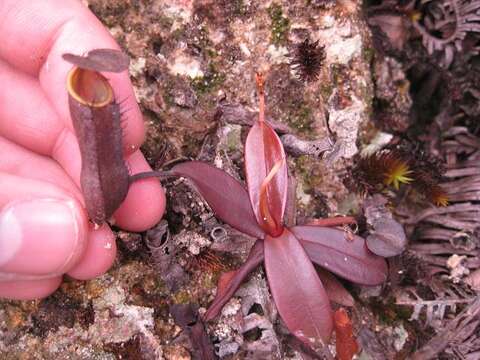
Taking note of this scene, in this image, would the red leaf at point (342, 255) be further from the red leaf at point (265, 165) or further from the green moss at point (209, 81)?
the green moss at point (209, 81)

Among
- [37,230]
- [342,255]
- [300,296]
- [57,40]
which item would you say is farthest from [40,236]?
[342,255]

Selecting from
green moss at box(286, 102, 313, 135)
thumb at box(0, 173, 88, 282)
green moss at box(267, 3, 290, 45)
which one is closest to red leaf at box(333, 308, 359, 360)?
green moss at box(286, 102, 313, 135)

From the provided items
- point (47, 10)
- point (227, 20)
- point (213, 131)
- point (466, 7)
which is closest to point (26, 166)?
point (47, 10)

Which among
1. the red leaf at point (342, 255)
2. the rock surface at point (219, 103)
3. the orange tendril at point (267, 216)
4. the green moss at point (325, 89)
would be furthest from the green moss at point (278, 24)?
the red leaf at point (342, 255)

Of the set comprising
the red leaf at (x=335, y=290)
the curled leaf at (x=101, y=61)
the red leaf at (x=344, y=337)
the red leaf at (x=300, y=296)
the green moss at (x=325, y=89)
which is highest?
the curled leaf at (x=101, y=61)

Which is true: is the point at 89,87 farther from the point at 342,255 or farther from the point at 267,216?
the point at 342,255

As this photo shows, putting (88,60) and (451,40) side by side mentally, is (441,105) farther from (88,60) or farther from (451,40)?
(88,60)
